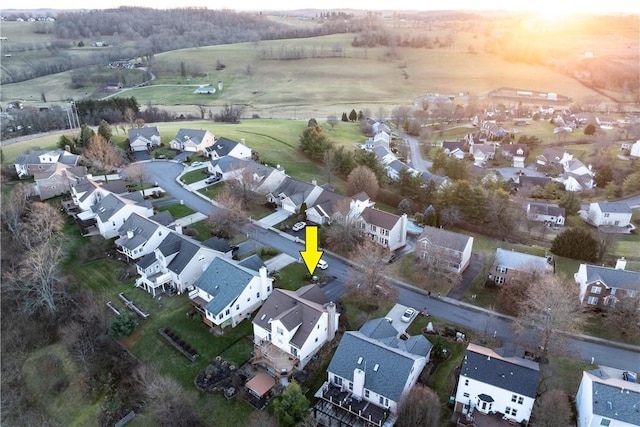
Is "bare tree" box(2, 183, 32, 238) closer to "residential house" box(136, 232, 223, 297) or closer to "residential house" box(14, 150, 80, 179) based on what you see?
"residential house" box(14, 150, 80, 179)

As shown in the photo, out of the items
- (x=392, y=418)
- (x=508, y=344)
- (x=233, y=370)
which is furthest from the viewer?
(x=508, y=344)

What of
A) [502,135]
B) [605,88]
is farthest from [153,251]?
[605,88]

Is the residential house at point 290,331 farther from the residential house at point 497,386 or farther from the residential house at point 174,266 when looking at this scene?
the residential house at point 497,386

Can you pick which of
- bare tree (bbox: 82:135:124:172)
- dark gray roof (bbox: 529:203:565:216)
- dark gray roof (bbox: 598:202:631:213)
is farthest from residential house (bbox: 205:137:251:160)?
dark gray roof (bbox: 598:202:631:213)

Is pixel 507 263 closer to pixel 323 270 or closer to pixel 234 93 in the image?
pixel 323 270

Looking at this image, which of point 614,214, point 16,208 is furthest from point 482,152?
point 16,208

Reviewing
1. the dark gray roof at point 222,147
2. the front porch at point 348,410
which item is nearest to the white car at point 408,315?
the front porch at point 348,410

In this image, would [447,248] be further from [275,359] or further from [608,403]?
[275,359]
